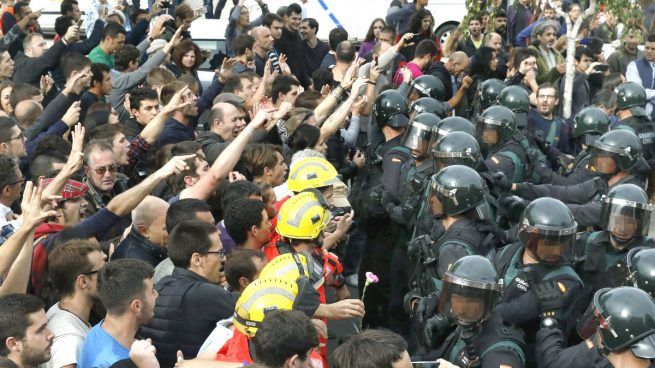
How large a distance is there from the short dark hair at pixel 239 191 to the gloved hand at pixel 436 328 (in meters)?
2.08

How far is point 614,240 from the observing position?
265 inches

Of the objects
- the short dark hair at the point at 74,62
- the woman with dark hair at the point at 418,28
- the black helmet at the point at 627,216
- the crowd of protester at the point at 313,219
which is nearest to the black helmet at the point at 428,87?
the crowd of protester at the point at 313,219

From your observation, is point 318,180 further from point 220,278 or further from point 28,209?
point 28,209

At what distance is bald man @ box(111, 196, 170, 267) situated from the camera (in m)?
6.67

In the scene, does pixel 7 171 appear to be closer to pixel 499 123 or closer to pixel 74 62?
pixel 74 62

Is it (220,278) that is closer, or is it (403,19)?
(220,278)

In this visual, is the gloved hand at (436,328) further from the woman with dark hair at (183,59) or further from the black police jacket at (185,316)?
the woman with dark hair at (183,59)

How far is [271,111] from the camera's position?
28.7 feet

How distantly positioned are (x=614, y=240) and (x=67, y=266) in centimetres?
345

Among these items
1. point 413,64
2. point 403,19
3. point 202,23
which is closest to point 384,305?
point 413,64

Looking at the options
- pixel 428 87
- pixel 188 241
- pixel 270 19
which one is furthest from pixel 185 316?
pixel 270 19

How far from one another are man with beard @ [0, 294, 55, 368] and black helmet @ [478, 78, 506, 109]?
23.0ft

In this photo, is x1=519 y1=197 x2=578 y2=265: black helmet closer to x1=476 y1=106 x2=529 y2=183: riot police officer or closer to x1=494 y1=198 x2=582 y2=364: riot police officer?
x1=494 y1=198 x2=582 y2=364: riot police officer

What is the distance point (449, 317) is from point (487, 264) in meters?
0.35
